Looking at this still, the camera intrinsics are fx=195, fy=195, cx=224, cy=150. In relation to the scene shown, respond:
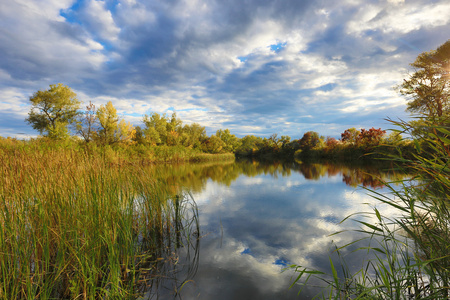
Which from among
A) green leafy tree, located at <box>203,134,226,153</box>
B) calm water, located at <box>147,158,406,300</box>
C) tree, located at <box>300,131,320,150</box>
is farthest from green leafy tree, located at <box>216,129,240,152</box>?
calm water, located at <box>147,158,406,300</box>

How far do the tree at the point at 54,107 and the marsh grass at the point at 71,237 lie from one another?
1110 inches

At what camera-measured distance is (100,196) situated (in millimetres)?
2844

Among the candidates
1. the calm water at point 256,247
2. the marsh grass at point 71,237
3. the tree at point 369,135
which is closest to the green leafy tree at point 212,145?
the tree at point 369,135

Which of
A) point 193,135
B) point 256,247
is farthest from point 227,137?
point 256,247

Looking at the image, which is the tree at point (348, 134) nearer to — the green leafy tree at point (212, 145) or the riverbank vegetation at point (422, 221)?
the green leafy tree at point (212, 145)

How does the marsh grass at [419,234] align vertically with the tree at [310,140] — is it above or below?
below

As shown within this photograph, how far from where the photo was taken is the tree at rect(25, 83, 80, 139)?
2528 cm

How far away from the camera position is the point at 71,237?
8.24ft

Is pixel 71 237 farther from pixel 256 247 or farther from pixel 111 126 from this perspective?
pixel 111 126

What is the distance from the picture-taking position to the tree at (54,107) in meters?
25.3

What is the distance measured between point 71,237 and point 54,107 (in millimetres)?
32377

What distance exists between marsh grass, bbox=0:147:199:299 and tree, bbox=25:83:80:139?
28197mm

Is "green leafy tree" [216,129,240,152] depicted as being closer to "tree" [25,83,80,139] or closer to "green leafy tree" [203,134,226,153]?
"green leafy tree" [203,134,226,153]

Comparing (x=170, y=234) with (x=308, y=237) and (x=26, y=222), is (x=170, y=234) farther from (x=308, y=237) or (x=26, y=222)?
(x=308, y=237)
